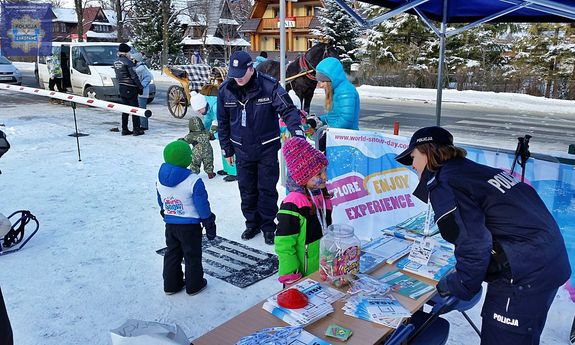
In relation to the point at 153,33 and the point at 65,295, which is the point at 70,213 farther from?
the point at 153,33

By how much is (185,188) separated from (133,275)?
4.22 ft

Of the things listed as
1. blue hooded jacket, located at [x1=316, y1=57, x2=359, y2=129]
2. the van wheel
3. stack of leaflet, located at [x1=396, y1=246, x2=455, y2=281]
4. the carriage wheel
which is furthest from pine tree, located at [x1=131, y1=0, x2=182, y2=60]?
stack of leaflet, located at [x1=396, y1=246, x2=455, y2=281]

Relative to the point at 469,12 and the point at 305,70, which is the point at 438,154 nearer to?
the point at 469,12

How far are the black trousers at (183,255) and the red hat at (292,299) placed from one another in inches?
67.0

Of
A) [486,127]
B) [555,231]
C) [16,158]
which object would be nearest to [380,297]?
[555,231]

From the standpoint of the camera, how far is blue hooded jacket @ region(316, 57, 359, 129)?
522cm

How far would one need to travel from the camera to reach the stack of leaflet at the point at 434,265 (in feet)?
8.56

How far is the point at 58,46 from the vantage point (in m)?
15.8

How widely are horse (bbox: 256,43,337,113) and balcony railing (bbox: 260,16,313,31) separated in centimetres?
3923

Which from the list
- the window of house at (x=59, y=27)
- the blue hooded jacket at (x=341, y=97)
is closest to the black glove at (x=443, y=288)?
the blue hooded jacket at (x=341, y=97)

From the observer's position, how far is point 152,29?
39.5 m

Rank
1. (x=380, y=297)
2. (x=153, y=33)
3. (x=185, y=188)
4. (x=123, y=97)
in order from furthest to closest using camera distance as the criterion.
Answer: (x=153, y=33) → (x=123, y=97) → (x=185, y=188) → (x=380, y=297)

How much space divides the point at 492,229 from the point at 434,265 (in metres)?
0.66

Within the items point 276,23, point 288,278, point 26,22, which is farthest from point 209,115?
point 276,23
